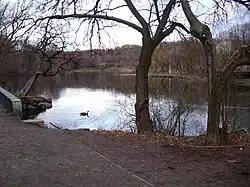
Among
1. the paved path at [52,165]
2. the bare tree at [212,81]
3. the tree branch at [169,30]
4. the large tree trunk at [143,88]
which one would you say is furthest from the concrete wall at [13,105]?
the bare tree at [212,81]

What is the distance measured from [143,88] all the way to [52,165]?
7.73 meters

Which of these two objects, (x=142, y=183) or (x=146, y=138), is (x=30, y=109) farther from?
(x=142, y=183)

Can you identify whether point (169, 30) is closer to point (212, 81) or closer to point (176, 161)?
point (212, 81)

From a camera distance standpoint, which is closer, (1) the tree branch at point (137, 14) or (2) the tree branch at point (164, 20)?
(2) the tree branch at point (164, 20)

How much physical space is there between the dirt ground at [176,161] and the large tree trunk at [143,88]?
12.9ft

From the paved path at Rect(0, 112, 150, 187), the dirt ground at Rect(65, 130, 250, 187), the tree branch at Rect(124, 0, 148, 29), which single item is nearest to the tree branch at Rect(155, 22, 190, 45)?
the tree branch at Rect(124, 0, 148, 29)

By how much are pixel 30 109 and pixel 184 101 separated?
22.0 m

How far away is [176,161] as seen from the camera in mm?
7969

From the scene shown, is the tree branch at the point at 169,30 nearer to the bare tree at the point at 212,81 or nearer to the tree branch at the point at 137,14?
the tree branch at the point at 137,14

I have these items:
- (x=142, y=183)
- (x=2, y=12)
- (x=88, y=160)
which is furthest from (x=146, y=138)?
(x=2, y=12)

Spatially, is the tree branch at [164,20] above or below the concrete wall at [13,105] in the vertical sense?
above

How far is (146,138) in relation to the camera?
11078mm

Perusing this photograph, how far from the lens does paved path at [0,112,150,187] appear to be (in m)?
6.25

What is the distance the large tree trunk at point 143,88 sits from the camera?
565 inches
